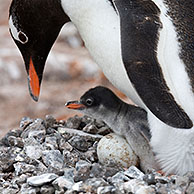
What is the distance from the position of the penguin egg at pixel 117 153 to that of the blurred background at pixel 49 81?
1.19 meters

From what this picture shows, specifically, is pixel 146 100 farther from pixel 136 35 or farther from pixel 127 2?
pixel 127 2

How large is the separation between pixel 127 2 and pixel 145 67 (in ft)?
0.67

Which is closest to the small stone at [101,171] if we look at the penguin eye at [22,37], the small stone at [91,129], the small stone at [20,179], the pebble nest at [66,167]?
the pebble nest at [66,167]

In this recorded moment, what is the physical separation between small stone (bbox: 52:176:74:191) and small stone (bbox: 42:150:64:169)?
19cm

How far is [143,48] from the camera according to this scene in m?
1.37

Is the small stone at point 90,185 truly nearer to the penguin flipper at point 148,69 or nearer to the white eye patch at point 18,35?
the penguin flipper at point 148,69

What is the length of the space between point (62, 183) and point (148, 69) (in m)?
0.37

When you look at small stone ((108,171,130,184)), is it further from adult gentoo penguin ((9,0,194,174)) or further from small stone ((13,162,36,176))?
small stone ((13,162,36,176))

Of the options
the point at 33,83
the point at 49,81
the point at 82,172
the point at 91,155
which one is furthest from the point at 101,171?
the point at 49,81

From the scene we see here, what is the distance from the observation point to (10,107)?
2912 mm

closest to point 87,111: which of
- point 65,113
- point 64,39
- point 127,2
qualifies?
point 127,2

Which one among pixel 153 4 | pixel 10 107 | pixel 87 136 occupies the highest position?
pixel 153 4

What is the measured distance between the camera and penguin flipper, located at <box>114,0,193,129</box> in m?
1.37

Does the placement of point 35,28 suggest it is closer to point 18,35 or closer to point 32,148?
point 18,35
